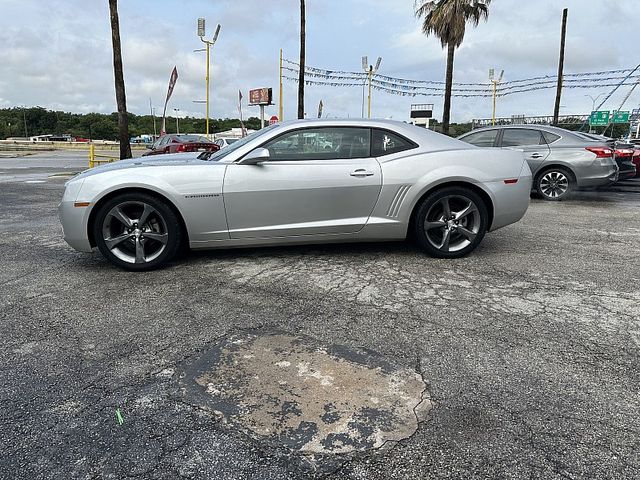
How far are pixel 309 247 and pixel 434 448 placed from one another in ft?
11.6

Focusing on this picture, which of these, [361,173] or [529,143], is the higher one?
[529,143]

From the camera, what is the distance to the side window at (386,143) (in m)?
4.83

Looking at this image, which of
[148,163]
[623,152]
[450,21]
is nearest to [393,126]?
[148,163]

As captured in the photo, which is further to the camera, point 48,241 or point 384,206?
point 48,241

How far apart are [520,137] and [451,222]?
585cm

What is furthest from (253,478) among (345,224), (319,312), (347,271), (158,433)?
(345,224)

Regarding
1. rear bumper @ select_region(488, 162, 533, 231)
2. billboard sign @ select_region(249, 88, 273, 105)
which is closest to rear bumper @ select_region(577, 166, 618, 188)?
rear bumper @ select_region(488, 162, 533, 231)

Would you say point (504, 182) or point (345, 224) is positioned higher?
point (504, 182)

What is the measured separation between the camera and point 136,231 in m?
4.48

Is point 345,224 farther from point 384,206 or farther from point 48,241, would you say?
point 48,241

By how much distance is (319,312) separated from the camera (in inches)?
139

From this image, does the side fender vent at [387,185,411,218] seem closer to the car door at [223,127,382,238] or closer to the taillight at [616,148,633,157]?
the car door at [223,127,382,238]

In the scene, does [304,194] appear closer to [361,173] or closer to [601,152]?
[361,173]

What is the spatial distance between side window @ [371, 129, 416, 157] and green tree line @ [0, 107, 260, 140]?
101833mm
